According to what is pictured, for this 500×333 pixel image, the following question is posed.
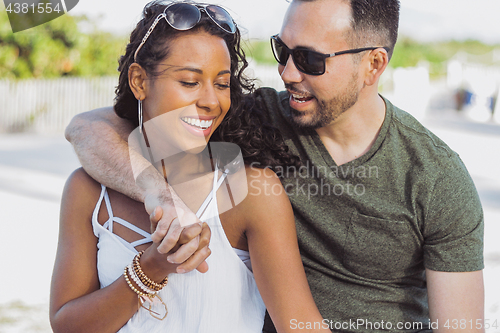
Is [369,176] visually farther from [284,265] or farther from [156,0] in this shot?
[156,0]

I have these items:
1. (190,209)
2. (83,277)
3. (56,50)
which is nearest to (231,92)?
(190,209)

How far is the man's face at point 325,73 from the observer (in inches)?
102

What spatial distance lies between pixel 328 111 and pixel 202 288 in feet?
3.70

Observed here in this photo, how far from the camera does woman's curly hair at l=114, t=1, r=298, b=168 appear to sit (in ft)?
7.09

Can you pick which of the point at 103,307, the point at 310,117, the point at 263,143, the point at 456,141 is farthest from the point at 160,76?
the point at 456,141

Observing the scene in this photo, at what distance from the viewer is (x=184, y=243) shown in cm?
173

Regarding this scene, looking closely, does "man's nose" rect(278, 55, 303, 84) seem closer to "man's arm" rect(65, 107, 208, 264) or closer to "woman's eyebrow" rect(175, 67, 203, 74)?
"woman's eyebrow" rect(175, 67, 203, 74)

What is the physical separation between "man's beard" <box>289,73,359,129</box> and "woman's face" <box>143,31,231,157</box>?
1.61ft

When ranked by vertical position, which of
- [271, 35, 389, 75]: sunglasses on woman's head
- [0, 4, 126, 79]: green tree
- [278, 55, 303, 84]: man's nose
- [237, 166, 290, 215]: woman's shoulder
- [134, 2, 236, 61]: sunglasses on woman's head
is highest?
[134, 2, 236, 61]: sunglasses on woman's head

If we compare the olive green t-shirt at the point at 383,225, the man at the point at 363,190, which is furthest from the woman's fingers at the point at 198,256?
the olive green t-shirt at the point at 383,225

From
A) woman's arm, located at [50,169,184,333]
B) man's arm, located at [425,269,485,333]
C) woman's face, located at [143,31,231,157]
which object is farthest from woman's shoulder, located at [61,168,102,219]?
man's arm, located at [425,269,485,333]

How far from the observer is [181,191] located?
7.45ft

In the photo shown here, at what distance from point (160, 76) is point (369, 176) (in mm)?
1110

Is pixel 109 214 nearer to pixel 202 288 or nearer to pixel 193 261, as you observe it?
pixel 202 288
